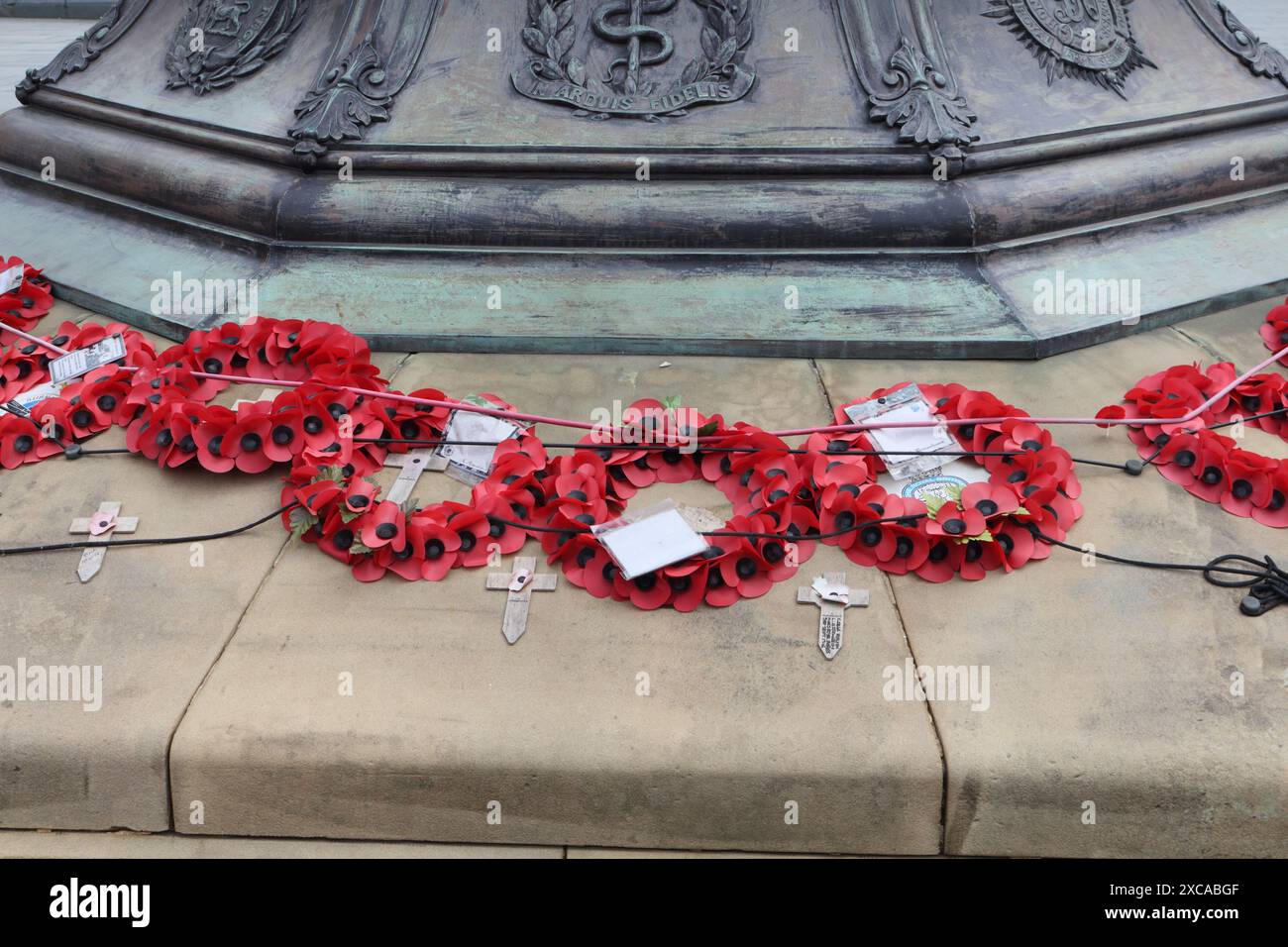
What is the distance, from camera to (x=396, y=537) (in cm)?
240

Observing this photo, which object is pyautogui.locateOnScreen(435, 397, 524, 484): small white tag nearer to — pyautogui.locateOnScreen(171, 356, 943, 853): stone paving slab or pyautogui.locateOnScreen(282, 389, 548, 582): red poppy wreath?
pyautogui.locateOnScreen(282, 389, 548, 582): red poppy wreath

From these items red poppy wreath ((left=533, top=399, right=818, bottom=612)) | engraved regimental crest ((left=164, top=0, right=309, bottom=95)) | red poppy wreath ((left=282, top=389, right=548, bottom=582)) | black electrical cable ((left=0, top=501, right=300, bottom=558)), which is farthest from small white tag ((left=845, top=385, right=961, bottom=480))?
engraved regimental crest ((left=164, top=0, right=309, bottom=95))

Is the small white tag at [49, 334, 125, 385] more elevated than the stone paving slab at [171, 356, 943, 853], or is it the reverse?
the small white tag at [49, 334, 125, 385]

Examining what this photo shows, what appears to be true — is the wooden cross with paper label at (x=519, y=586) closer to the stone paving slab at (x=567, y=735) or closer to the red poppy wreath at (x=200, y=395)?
the stone paving slab at (x=567, y=735)

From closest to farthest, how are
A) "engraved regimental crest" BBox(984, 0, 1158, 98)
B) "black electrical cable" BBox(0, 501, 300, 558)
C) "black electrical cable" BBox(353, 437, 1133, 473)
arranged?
"black electrical cable" BBox(0, 501, 300, 558)
"black electrical cable" BBox(353, 437, 1133, 473)
"engraved regimental crest" BBox(984, 0, 1158, 98)

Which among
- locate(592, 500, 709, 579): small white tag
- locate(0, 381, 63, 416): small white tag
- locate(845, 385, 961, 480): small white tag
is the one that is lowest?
locate(592, 500, 709, 579): small white tag

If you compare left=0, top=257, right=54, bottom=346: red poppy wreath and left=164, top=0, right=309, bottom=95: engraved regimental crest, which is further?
left=164, top=0, right=309, bottom=95: engraved regimental crest

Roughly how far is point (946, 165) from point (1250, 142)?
50.4 inches

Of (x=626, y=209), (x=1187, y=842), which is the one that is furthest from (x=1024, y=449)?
(x=626, y=209)

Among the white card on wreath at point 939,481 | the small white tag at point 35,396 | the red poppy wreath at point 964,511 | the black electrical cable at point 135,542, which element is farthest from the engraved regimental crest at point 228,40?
the white card on wreath at point 939,481

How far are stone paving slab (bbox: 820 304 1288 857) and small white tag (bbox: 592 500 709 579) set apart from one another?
49cm

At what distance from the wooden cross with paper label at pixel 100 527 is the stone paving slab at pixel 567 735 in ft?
1.56

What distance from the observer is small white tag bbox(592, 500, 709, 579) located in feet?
7.55

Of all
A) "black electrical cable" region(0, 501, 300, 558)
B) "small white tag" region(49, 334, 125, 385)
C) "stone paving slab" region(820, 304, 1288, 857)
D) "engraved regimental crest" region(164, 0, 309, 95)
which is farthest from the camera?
"engraved regimental crest" region(164, 0, 309, 95)
